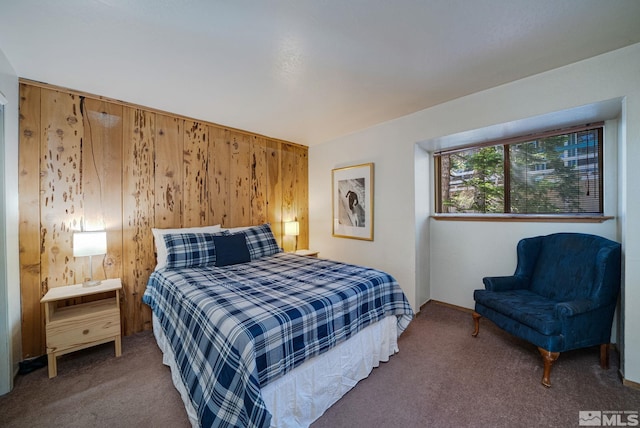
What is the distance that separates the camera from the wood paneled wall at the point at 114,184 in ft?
7.16

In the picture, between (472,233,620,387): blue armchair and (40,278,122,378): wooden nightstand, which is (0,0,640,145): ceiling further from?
(40,278,122,378): wooden nightstand

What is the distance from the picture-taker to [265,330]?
1331 millimetres

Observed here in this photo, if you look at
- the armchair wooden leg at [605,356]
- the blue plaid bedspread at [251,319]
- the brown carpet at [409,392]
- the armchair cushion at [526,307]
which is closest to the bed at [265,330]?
the blue plaid bedspread at [251,319]

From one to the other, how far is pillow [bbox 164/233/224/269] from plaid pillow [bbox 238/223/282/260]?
0.46 metres

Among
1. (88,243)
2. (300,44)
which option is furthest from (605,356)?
(88,243)

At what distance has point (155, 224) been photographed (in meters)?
2.85

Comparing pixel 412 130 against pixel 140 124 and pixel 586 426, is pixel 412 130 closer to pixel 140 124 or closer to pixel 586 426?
pixel 586 426

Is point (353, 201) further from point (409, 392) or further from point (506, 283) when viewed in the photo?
point (409, 392)

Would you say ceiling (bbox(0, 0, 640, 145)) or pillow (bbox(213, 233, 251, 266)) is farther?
pillow (bbox(213, 233, 251, 266))

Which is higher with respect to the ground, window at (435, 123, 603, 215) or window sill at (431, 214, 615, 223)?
window at (435, 123, 603, 215)

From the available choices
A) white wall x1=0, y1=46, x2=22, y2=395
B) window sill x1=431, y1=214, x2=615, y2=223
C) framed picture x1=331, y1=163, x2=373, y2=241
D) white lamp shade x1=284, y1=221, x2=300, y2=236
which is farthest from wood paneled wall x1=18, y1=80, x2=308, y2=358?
window sill x1=431, y1=214, x2=615, y2=223

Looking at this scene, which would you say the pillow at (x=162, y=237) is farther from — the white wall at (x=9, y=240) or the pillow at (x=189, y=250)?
the white wall at (x=9, y=240)

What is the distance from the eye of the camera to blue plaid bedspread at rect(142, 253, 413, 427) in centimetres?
123

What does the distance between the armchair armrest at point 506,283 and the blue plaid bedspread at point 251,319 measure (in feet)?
3.16
